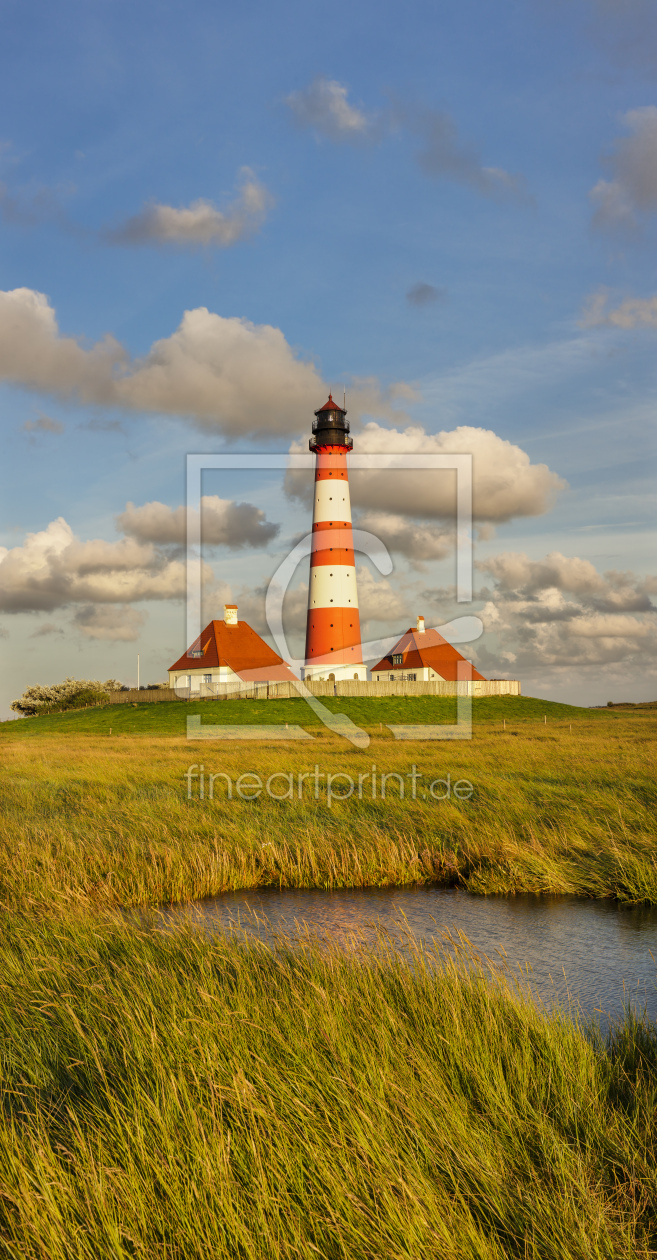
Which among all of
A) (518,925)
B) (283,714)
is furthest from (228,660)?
(518,925)

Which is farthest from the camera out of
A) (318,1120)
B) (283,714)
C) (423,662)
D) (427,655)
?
(427,655)

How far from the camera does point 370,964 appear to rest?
6.15 meters

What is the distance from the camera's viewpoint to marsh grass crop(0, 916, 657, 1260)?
327cm

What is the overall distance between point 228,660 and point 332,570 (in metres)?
14.8

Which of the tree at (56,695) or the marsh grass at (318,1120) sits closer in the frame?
the marsh grass at (318,1120)

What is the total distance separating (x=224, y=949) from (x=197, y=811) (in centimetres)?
838

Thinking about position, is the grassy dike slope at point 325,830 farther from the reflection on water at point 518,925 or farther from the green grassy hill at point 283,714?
the green grassy hill at point 283,714

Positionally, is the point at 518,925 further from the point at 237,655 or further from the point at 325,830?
the point at 237,655

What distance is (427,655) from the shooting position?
217ft

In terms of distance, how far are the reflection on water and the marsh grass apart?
4.72ft

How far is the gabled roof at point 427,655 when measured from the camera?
64.9m

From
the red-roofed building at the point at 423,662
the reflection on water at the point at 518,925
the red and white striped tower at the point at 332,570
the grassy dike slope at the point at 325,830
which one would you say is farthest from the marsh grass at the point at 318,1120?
the red-roofed building at the point at 423,662

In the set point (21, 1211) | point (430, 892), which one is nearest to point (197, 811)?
point (430, 892)

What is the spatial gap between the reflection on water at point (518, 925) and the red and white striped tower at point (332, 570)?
37310mm
